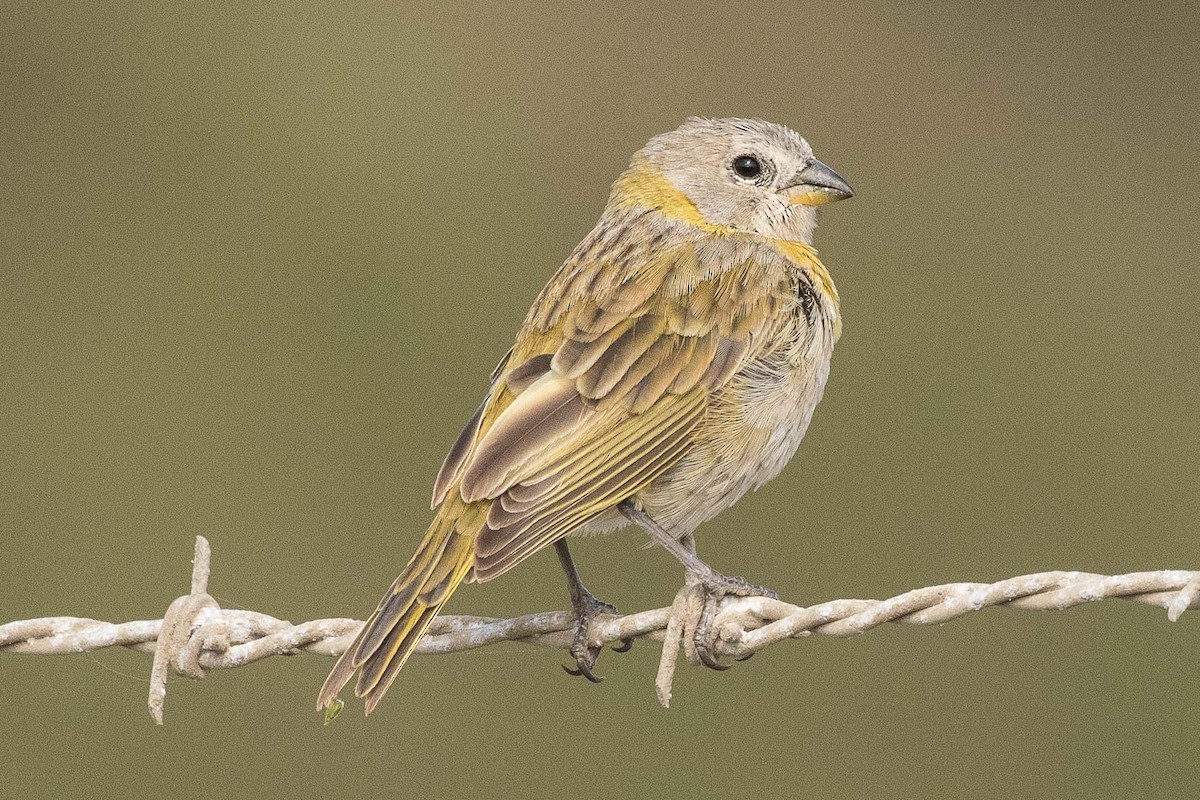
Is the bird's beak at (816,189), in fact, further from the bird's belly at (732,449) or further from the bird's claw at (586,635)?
the bird's claw at (586,635)

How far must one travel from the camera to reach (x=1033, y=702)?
24.4 feet

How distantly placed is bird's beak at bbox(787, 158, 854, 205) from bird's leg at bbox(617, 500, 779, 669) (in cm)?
126

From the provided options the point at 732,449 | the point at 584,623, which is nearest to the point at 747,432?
the point at 732,449

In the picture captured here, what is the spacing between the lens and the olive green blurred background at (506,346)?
7.47 metres

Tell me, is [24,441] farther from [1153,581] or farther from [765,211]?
[1153,581]

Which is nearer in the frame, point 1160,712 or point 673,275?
point 673,275

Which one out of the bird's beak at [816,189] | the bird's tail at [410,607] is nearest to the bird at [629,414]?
the bird's tail at [410,607]

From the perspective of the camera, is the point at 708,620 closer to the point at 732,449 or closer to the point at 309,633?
the point at 732,449

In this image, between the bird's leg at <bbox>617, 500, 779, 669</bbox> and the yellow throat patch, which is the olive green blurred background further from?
the bird's leg at <bbox>617, 500, 779, 669</bbox>

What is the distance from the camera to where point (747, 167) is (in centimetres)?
580

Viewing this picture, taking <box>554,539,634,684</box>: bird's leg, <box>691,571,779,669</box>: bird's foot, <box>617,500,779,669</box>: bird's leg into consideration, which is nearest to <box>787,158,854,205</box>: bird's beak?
<box>617,500,779,669</box>: bird's leg

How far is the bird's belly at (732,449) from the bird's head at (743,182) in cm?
82

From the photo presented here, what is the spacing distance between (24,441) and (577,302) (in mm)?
4756

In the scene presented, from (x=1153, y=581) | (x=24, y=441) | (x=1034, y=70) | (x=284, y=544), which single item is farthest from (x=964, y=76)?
(x=1153, y=581)
